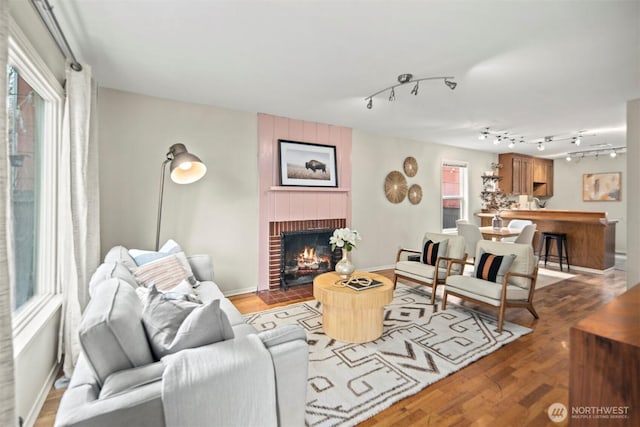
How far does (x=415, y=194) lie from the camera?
5.93 meters

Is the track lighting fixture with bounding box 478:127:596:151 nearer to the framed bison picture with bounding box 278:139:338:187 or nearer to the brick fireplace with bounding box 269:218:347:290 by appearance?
the framed bison picture with bounding box 278:139:338:187

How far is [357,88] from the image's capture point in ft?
10.3

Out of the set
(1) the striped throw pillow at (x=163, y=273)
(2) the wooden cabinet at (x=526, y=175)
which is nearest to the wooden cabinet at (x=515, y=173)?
(2) the wooden cabinet at (x=526, y=175)

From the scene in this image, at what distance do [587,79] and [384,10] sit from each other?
8.09 ft

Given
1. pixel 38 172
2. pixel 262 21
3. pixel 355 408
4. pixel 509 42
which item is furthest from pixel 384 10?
pixel 38 172

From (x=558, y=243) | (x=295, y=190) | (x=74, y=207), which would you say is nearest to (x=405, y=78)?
(x=295, y=190)

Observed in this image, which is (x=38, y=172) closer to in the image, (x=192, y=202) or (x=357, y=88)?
(x=192, y=202)

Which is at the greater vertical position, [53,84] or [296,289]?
[53,84]

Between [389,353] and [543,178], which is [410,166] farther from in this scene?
[543,178]

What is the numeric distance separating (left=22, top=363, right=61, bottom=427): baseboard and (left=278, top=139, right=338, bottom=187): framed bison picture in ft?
9.76

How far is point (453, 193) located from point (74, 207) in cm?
678

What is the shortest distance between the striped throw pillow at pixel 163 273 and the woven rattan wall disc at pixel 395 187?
388 centimetres

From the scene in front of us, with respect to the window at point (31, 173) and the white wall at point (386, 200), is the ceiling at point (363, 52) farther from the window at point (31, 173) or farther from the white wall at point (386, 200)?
the white wall at point (386, 200)

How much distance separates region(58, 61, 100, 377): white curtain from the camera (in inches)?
88.0
